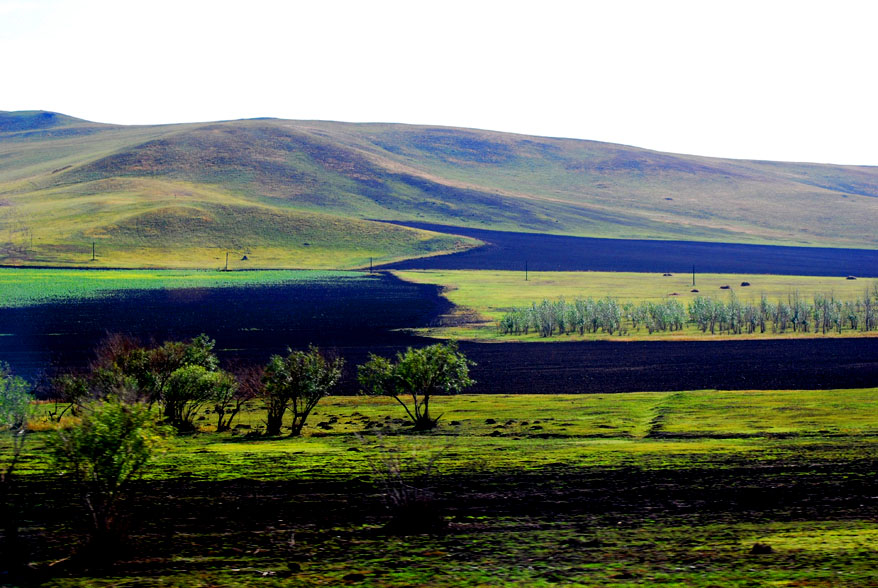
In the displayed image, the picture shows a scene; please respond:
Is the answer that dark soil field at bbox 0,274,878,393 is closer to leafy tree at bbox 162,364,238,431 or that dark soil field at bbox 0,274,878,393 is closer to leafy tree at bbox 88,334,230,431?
leafy tree at bbox 88,334,230,431

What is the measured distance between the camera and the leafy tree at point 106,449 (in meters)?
23.8

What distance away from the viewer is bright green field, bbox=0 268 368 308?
150375 millimetres

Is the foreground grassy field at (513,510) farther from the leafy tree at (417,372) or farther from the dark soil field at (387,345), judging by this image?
the dark soil field at (387,345)

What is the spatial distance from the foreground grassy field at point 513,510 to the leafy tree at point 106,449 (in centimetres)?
144

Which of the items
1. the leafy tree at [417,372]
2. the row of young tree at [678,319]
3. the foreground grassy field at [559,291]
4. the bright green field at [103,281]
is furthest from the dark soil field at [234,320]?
the leafy tree at [417,372]

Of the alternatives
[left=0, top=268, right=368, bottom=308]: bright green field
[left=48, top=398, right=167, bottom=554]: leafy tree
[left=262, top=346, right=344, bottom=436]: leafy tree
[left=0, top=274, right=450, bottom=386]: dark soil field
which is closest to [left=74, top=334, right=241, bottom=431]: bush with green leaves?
[left=262, top=346, right=344, bottom=436]: leafy tree

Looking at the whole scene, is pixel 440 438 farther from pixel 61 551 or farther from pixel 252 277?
pixel 252 277

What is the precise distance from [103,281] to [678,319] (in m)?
110

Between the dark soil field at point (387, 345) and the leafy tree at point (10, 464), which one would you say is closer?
the leafy tree at point (10, 464)

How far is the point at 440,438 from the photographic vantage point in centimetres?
5184

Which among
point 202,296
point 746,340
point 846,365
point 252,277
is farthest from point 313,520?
point 252,277

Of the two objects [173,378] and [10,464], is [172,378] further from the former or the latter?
[10,464]

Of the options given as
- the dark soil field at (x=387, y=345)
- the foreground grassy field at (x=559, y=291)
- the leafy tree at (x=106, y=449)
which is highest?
the foreground grassy field at (x=559, y=291)

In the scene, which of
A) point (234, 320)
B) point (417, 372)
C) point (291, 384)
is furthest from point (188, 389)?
point (234, 320)
